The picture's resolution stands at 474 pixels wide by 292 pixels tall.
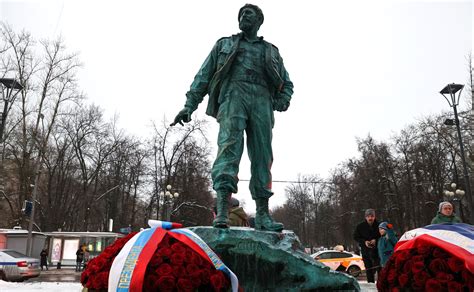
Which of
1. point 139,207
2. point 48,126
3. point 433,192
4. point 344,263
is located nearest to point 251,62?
point 344,263

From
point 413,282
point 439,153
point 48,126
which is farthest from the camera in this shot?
point 439,153

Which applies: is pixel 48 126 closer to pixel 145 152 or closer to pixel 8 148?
pixel 8 148

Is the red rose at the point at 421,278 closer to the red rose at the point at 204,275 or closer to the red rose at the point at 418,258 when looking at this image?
the red rose at the point at 418,258

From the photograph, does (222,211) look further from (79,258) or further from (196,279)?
(79,258)

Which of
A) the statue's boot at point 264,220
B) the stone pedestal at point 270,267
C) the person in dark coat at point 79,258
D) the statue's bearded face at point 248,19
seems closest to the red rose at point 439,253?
the stone pedestal at point 270,267

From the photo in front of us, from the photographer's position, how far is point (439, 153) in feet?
96.7

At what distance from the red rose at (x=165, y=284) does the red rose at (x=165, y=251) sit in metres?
0.19

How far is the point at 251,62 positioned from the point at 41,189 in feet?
104

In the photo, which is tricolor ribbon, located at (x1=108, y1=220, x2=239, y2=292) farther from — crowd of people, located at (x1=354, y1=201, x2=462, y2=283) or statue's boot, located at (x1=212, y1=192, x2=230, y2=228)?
crowd of people, located at (x1=354, y1=201, x2=462, y2=283)

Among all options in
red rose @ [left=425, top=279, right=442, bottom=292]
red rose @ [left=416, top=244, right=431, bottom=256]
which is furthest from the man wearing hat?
red rose @ [left=425, top=279, right=442, bottom=292]

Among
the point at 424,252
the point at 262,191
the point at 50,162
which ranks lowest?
the point at 424,252

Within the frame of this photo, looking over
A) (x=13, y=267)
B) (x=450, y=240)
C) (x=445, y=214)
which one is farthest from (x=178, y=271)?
(x=13, y=267)

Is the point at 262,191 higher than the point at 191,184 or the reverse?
the reverse

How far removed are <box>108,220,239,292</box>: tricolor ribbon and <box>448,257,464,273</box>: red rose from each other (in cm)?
129
